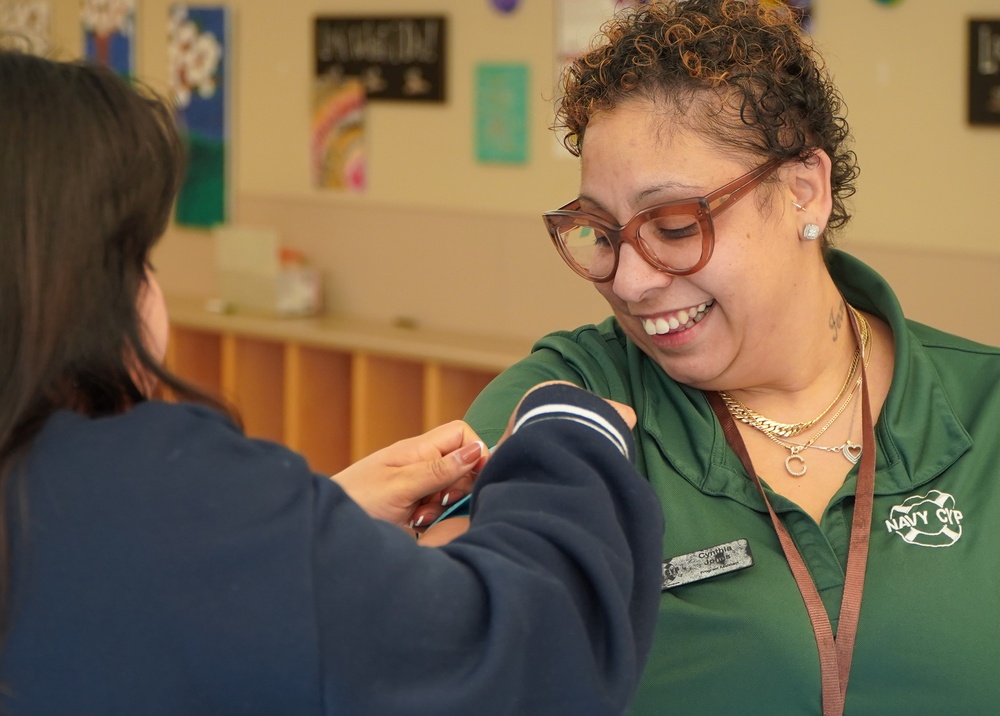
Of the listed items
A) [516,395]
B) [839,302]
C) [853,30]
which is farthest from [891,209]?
[516,395]

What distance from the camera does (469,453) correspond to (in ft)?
4.44

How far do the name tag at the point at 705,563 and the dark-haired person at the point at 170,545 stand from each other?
444 millimetres

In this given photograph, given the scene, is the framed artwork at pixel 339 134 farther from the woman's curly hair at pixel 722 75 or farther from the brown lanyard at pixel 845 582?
the brown lanyard at pixel 845 582

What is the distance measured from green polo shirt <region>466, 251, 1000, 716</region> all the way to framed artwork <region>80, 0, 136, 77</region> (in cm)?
415

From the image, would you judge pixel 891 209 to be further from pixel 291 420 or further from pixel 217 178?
pixel 217 178

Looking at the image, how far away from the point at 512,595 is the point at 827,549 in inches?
27.5

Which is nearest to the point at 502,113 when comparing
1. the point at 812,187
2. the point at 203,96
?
the point at 203,96

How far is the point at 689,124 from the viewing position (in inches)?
61.4

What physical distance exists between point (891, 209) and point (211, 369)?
2.81 metres

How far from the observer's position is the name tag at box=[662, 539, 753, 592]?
1.46 metres

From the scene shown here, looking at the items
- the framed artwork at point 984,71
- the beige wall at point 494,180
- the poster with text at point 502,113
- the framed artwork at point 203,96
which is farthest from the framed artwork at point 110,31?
the framed artwork at point 984,71

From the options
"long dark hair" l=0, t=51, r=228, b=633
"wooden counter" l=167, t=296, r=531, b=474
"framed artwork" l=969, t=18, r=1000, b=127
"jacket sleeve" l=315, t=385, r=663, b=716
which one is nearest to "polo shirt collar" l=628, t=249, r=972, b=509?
"jacket sleeve" l=315, t=385, r=663, b=716

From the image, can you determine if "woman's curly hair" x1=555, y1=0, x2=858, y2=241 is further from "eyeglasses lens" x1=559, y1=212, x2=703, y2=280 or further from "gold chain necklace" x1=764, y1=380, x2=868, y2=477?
"gold chain necklace" x1=764, y1=380, x2=868, y2=477

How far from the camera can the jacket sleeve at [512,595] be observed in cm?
91
